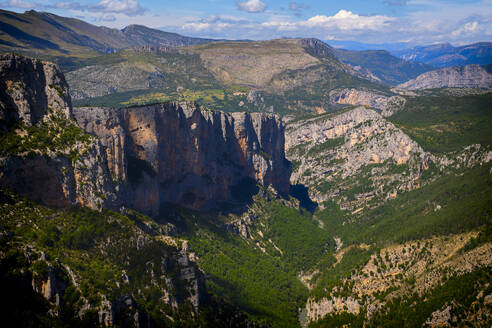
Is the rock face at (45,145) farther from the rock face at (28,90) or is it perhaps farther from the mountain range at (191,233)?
the mountain range at (191,233)

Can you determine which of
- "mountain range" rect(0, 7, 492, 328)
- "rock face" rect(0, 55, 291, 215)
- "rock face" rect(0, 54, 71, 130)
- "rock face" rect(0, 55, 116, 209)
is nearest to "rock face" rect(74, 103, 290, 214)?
"rock face" rect(0, 55, 291, 215)

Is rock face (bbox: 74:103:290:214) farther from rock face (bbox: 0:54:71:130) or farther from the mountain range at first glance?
rock face (bbox: 0:54:71:130)

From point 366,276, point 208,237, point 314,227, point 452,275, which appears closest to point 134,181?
point 208,237

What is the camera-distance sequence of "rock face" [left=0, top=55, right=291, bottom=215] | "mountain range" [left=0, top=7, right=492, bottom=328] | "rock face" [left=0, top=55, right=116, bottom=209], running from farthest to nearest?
"rock face" [left=0, top=55, right=291, bottom=215]
"rock face" [left=0, top=55, right=116, bottom=209]
"mountain range" [left=0, top=7, right=492, bottom=328]

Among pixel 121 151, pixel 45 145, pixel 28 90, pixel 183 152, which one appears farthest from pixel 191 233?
pixel 28 90

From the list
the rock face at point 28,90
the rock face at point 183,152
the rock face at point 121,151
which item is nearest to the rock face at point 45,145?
the rock face at point 28,90

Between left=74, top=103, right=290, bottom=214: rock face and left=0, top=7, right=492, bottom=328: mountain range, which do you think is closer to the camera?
left=0, top=7, right=492, bottom=328: mountain range

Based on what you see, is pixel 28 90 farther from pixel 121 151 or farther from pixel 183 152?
pixel 183 152

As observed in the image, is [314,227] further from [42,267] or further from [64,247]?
[42,267]
